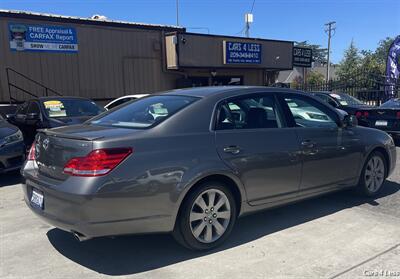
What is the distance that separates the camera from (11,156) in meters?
6.74

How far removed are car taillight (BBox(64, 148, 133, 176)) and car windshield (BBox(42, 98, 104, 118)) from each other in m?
5.49

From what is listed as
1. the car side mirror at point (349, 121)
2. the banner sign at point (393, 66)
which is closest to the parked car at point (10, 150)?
the car side mirror at point (349, 121)

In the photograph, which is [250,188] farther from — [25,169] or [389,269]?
[25,169]

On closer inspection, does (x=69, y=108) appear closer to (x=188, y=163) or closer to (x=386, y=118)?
(x=188, y=163)

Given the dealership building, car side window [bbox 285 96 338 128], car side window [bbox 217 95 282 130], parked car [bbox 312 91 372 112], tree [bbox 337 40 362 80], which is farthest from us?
tree [bbox 337 40 362 80]

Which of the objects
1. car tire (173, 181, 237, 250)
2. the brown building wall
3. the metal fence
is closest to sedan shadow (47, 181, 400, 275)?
car tire (173, 181, 237, 250)

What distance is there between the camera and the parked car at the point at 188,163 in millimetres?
3453

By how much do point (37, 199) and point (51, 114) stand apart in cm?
511

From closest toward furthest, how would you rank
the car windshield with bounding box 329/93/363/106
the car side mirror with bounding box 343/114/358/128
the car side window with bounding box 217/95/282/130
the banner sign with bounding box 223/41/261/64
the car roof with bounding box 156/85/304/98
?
the car side window with bounding box 217/95/282/130 < the car roof with bounding box 156/85/304/98 < the car side mirror with bounding box 343/114/358/128 < the car windshield with bounding box 329/93/363/106 < the banner sign with bounding box 223/41/261/64

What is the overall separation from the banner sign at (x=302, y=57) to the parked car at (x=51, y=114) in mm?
16300

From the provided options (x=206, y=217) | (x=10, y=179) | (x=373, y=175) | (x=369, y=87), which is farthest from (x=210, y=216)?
(x=369, y=87)

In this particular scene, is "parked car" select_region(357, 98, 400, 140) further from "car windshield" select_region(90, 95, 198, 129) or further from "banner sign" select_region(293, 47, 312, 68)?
"banner sign" select_region(293, 47, 312, 68)

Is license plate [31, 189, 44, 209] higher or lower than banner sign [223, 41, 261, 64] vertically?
lower

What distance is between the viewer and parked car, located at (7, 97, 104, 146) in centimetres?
835
